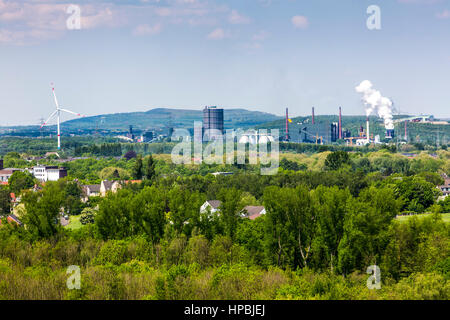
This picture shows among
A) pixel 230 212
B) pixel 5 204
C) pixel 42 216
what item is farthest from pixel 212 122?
pixel 42 216

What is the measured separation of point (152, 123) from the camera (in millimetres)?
188750

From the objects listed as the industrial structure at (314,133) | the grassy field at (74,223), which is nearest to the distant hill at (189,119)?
the industrial structure at (314,133)

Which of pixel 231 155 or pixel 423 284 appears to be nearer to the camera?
pixel 423 284

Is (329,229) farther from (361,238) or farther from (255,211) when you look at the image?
(255,211)

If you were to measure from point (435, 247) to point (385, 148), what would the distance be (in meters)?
61.4

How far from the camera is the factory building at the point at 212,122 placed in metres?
102

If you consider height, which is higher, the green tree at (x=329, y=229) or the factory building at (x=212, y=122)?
the factory building at (x=212, y=122)

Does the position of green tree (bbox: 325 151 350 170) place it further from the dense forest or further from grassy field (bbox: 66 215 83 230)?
the dense forest

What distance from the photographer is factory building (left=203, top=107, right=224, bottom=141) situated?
336 ft

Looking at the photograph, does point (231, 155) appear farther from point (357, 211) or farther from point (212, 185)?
point (357, 211)

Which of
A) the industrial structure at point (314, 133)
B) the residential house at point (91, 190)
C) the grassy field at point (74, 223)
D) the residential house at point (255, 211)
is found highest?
the industrial structure at point (314, 133)

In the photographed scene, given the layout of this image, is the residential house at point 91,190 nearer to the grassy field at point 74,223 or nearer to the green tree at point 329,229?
the grassy field at point 74,223
